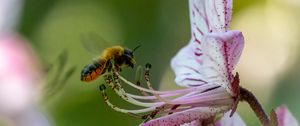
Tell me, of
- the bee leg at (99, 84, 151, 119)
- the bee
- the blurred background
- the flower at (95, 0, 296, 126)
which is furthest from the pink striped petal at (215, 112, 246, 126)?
the blurred background

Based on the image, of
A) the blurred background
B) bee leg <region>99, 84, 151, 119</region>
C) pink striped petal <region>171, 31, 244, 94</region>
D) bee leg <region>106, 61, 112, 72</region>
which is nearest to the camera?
pink striped petal <region>171, 31, 244, 94</region>

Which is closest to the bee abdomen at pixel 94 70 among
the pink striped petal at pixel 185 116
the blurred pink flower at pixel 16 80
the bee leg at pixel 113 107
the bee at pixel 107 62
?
the bee at pixel 107 62

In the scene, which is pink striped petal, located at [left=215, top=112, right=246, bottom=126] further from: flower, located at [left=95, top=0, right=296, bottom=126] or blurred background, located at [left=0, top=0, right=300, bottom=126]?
blurred background, located at [left=0, top=0, right=300, bottom=126]

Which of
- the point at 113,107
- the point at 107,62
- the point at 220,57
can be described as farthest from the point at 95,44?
the point at 220,57

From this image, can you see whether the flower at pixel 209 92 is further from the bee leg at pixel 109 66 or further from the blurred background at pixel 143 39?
the blurred background at pixel 143 39

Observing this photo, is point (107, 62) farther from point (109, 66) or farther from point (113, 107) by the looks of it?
point (113, 107)

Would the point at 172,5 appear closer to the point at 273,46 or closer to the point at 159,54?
the point at 159,54

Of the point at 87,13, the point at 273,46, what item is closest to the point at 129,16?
the point at 87,13
